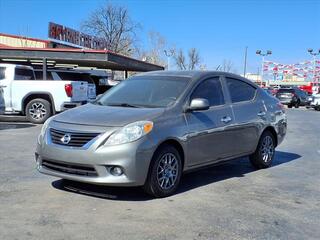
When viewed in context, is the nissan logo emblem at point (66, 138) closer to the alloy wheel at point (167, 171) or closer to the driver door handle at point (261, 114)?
the alloy wheel at point (167, 171)

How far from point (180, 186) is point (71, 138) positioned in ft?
6.02

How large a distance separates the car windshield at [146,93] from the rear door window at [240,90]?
1.09 metres

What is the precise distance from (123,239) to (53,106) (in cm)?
1146

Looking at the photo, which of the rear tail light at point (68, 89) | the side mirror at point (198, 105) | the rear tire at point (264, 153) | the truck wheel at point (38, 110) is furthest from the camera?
the truck wheel at point (38, 110)

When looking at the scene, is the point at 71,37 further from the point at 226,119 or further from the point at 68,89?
the point at 226,119

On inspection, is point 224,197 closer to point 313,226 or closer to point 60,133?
point 313,226

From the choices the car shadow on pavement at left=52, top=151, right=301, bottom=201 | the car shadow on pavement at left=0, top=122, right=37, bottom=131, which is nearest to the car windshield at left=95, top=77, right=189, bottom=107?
the car shadow on pavement at left=52, top=151, right=301, bottom=201

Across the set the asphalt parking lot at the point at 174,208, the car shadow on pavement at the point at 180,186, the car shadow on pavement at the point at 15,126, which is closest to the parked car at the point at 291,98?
the car shadow on pavement at the point at 15,126

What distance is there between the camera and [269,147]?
342 inches

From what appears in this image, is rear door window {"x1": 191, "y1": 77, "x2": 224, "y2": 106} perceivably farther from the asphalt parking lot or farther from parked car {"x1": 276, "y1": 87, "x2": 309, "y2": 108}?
parked car {"x1": 276, "y1": 87, "x2": 309, "y2": 108}

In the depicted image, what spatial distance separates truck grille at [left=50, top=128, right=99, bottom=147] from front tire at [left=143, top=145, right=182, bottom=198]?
32.8 inches

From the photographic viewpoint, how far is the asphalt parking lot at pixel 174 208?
493 centimetres

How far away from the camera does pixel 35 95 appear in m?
15.8

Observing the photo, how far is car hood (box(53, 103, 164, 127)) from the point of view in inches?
235
